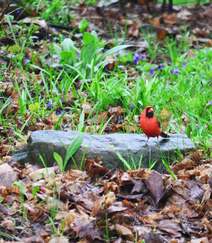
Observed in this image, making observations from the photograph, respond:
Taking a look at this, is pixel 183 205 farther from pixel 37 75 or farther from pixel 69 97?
pixel 37 75

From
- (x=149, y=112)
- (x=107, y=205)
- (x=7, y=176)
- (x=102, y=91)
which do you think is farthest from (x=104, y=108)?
(x=107, y=205)

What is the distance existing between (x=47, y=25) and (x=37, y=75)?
4.63 feet

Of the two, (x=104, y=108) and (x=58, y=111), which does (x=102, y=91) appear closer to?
(x=104, y=108)

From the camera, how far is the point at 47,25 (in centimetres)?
741

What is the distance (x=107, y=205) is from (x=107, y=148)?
2.42 feet

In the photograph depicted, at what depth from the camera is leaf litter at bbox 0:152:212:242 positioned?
346 centimetres

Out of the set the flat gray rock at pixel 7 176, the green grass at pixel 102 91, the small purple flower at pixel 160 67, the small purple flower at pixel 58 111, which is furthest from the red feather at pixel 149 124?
the small purple flower at pixel 160 67

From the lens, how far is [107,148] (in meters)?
4.25

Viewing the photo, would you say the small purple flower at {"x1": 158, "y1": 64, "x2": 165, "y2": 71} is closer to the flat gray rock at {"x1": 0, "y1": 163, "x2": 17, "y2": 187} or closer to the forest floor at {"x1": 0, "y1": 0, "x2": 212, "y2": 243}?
the forest floor at {"x1": 0, "y1": 0, "x2": 212, "y2": 243}

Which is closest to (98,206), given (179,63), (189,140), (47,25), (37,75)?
(189,140)

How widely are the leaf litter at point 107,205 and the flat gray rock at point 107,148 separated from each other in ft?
0.29

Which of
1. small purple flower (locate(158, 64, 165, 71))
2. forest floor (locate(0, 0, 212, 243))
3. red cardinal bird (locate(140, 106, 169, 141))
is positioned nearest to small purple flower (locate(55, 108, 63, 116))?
forest floor (locate(0, 0, 212, 243))

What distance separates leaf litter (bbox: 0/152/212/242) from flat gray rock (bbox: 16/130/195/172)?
0.29 ft

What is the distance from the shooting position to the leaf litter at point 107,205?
11.3 feet
